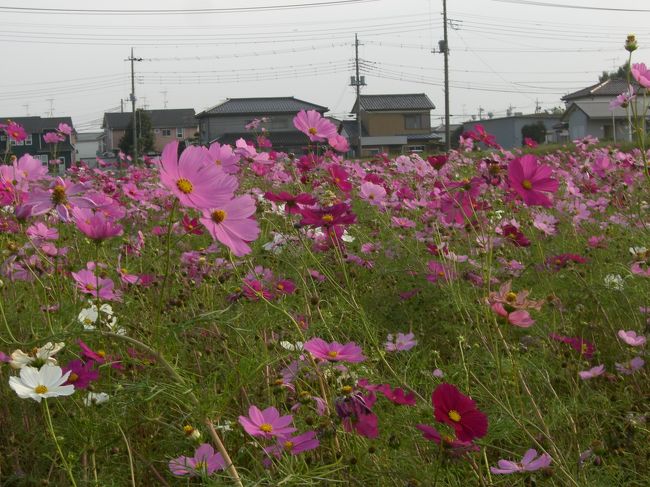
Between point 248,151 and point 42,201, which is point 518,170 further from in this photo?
point 248,151

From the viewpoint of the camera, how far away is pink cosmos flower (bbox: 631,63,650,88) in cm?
164

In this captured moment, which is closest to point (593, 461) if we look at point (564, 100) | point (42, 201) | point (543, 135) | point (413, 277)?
point (42, 201)

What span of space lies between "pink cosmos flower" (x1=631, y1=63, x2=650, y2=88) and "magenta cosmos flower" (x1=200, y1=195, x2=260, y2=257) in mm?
1046

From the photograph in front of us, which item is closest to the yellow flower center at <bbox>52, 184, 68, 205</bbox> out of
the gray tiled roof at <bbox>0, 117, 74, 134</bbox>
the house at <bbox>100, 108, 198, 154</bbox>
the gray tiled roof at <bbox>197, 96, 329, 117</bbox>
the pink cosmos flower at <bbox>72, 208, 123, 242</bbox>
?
the pink cosmos flower at <bbox>72, 208, 123, 242</bbox>

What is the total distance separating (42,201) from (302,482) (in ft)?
2.23

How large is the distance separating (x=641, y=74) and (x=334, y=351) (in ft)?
3.28

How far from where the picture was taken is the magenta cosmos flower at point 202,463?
3.33 ft

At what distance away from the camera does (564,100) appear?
47438mm

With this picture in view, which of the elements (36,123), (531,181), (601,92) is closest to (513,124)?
(601,92)

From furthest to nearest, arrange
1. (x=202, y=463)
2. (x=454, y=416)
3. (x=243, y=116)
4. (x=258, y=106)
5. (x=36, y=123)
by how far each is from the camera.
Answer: (x=36, y=123) → (x=258, y=106) → (x=243, y=116) → (x=202, y=463) → (x=454, y=416)

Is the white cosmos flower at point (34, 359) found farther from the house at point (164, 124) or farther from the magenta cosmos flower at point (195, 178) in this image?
the house at point (164, 124)

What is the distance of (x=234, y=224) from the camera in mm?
994

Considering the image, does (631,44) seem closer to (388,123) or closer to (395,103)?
(388,123)

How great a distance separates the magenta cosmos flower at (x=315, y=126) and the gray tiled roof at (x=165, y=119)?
51992mm
